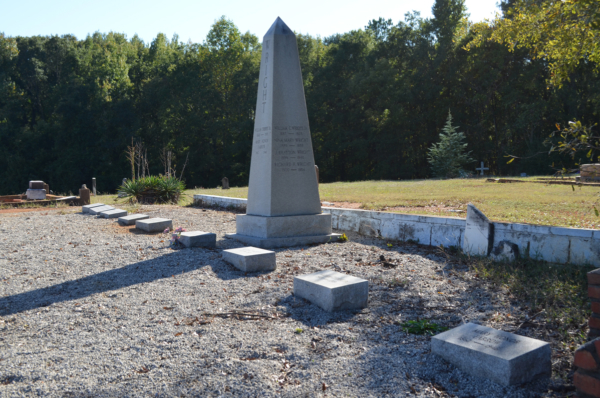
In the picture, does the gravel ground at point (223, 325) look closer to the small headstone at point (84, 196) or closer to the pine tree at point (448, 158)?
the small headstone at point (84, 196)

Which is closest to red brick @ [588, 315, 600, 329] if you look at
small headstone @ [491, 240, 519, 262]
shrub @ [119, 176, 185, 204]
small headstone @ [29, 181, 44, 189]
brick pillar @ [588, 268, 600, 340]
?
brick pillar @ [588, 268, 600, 340]

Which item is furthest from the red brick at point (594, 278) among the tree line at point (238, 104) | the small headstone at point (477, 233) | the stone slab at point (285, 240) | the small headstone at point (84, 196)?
the tree line at point (238, 104)

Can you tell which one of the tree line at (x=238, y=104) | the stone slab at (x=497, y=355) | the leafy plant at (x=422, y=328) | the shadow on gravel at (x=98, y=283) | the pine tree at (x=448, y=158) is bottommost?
the shadow on gravel at (x=98, y=283)

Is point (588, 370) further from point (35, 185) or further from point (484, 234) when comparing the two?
point (35, 185)

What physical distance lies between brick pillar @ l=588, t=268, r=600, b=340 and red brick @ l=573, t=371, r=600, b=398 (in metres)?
0.58

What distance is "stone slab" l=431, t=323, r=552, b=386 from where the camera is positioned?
2311 millimetres

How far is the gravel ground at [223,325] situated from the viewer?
95.3 inches

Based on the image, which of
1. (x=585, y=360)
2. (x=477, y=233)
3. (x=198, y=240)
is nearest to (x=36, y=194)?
(x=198, y=240)

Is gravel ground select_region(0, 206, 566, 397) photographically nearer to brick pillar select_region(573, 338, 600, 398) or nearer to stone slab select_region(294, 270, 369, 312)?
stone slab select_region(294, 270, 369, 312)

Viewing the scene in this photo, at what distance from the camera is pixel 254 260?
4797 millimetres

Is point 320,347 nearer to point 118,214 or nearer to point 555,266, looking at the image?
point 555,266

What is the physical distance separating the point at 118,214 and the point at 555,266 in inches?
314

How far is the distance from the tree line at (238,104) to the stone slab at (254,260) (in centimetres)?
2665

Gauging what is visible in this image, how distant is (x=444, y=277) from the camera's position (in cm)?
445
